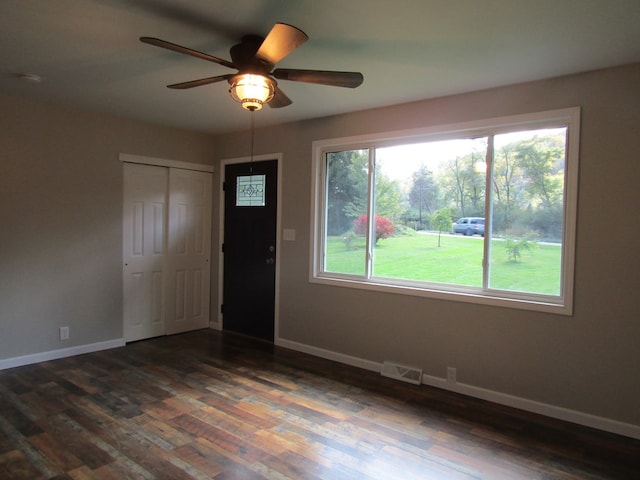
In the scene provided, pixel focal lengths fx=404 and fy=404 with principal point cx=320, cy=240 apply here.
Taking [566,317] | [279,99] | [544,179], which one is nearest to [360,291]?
[566,317]

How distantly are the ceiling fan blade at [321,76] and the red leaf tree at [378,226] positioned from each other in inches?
70.4

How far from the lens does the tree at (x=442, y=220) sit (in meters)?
3.49

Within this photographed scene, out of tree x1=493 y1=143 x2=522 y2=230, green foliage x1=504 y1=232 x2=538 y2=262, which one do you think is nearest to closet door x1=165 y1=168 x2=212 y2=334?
tree x1=493 y1=143 x2=522 y2=230

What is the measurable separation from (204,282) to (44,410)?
249cm

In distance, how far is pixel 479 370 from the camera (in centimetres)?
321

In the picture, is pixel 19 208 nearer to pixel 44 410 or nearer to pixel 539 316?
pixel 44 410

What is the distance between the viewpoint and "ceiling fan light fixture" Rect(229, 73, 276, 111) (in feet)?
7.27

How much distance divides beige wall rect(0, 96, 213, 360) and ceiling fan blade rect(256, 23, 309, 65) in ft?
9.23

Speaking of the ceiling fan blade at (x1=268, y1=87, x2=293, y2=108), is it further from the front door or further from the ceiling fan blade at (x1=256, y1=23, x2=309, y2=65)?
the front door

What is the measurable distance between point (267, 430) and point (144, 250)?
278cm

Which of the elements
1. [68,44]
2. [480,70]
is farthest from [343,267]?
[68,44]

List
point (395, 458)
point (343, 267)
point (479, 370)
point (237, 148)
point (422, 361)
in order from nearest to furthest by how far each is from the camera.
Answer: point (395, 458) → point (479, 370) → point (422, 361) → point (343, 267) → point (237, 148)

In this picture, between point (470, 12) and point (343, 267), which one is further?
point (343, 267)

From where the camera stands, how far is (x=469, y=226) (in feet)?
11.1
